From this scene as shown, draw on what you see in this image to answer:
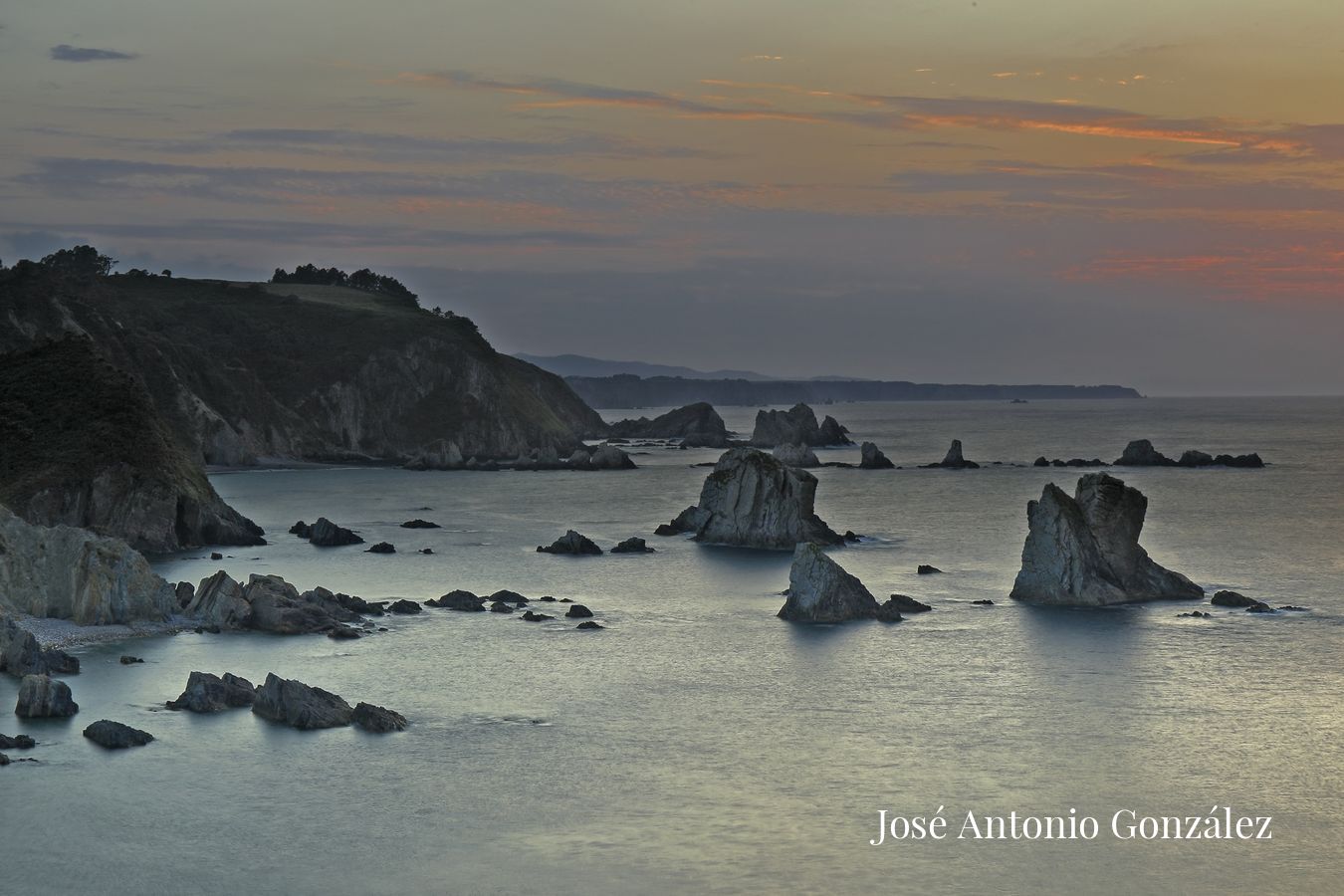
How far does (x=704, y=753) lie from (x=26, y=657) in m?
23.9

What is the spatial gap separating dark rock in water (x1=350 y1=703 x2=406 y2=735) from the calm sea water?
2.26 feet

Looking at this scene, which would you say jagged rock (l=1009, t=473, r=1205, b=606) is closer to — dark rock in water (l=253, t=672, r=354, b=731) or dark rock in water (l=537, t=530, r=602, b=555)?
dark rock in water (l=537, t=530, r=602, b=555)

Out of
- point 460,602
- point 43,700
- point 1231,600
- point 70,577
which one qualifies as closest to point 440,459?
point 460,602

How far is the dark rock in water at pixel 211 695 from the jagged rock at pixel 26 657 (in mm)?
5999

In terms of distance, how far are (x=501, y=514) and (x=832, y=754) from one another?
8134cm

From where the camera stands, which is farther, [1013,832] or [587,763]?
[587,763]

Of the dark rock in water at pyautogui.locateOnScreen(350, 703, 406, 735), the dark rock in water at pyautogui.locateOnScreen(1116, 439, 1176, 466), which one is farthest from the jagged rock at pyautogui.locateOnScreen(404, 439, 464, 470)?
the dark rock in water at pyautogui.locateOnScreen(350, 703, 406, 735)

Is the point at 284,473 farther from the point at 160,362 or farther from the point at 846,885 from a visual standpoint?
the point at 846,885

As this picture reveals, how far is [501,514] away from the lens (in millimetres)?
120312

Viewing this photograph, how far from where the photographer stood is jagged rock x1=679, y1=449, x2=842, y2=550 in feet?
312

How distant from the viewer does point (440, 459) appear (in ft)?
612

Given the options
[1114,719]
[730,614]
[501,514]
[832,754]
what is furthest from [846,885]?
[501,514]

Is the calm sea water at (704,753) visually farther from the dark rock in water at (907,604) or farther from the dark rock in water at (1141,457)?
the dark rock in water at (1141,457)

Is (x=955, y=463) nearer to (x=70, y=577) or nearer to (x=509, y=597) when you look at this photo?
(x=509, y=597)
